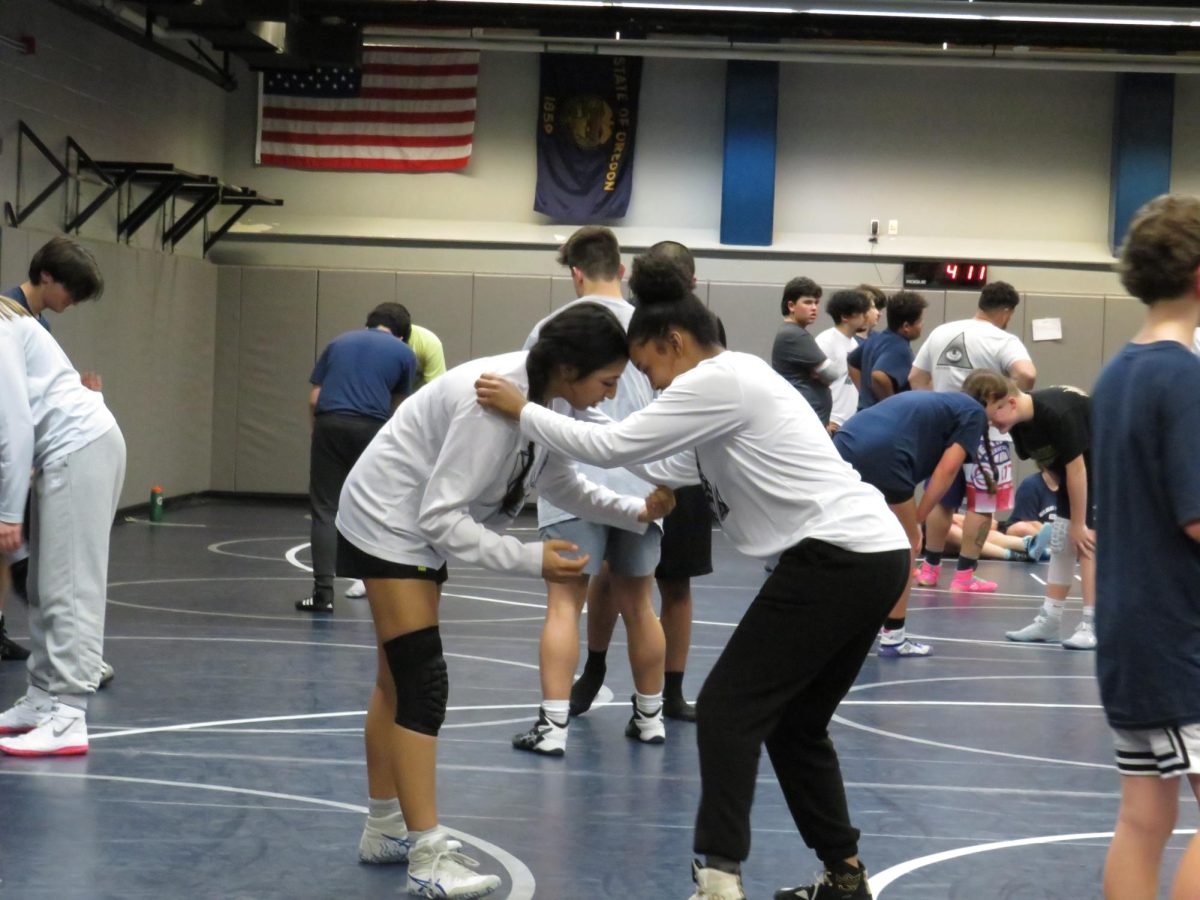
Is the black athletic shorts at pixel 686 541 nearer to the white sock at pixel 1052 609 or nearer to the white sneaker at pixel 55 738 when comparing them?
the white sneaker at pixel 55 738

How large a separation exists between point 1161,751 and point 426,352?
6.62 meters

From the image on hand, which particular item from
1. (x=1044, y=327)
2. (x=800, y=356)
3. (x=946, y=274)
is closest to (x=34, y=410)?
(x=800, y=356)

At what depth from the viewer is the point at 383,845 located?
12.3ft

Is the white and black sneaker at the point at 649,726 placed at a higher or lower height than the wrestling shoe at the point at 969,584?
higher

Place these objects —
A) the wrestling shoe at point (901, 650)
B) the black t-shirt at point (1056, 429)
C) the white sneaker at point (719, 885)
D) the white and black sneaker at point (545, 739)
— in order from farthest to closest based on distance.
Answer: the wrestling shoe at point (901, 650) < the black t-shirt at point (1056, 429) < the white and black sneaker at point (545, 739) < the white sneaker at point (719, 885)

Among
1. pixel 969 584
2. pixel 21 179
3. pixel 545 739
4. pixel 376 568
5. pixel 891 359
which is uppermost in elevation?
pixel 21 179

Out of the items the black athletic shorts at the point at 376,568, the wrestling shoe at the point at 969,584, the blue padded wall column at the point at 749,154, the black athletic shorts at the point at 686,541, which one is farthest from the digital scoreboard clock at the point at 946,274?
the black athletic shorts at the point at 376,568

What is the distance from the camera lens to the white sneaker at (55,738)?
4.62 metres

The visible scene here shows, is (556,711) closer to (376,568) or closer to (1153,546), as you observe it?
(376,568)

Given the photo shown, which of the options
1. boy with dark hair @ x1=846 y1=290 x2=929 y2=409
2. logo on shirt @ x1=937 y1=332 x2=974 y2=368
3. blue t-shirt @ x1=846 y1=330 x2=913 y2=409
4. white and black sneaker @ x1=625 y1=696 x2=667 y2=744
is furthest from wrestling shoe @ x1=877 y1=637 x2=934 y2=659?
blue t-shirt @ x1=846 y1=330 x2=913 y2=409

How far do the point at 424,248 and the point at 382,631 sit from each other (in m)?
11.8

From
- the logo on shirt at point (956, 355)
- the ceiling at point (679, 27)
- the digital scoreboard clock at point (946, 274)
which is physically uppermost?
the ceiling at point (679, 27)

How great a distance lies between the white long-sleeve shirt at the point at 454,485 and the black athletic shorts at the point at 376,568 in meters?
0.02

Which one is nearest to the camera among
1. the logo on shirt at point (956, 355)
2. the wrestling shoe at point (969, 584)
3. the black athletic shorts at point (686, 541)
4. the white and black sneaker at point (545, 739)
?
the white and black sneaker at point (545, 739)
